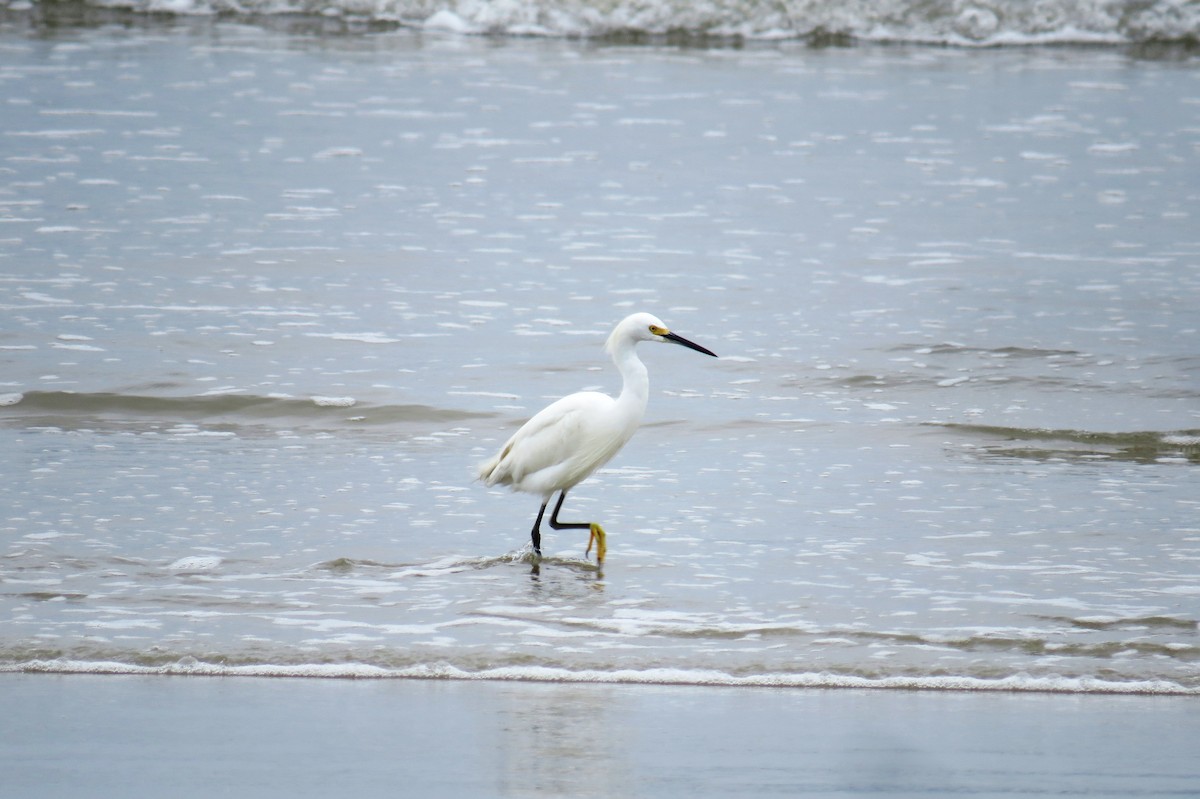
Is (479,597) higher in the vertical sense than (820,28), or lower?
lower

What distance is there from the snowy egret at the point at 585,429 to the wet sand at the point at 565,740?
1.89 metres

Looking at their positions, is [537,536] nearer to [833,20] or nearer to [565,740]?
[565,740]

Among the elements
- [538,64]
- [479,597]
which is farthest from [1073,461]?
[538,64]

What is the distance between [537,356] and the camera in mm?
10445

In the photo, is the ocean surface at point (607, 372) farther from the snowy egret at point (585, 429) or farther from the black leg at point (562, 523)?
the snowy egret at point (585, 429)

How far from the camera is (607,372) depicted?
1012 centimetres

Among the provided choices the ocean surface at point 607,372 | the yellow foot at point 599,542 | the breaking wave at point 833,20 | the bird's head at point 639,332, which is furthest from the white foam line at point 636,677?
the breaking wave at point 833,20

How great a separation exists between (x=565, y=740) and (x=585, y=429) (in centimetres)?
243

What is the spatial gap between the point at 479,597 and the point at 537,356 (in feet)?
15.4

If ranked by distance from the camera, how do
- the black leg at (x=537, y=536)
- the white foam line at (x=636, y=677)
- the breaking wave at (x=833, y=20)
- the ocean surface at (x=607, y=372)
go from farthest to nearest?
the breaking wave at (x=833, y=20), the black leg at (x=537, y=536), the ocean surface at (x=607, y=372), the white foam line at (x=636, y=677)

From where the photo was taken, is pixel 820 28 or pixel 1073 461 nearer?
pixel 1073 461

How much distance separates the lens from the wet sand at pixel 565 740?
4020 mm

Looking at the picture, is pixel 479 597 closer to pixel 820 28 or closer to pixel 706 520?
pixel 706 520

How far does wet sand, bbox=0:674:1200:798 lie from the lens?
13.2ft
